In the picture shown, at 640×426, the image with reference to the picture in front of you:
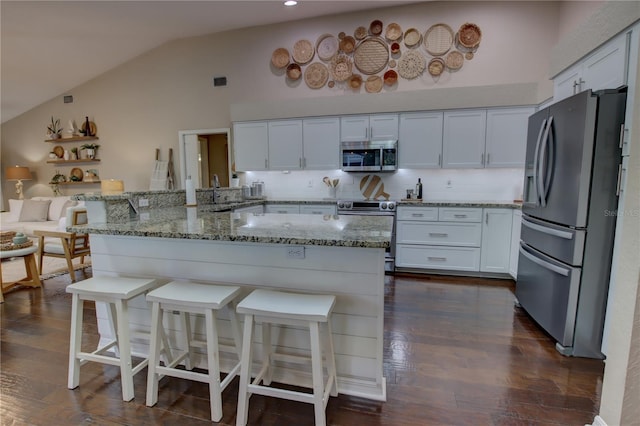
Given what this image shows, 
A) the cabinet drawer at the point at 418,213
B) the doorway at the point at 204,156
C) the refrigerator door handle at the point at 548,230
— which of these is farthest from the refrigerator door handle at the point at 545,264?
the doorway at the point at 204,156

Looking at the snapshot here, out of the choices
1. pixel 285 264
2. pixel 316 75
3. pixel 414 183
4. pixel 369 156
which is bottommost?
pixel 285 264

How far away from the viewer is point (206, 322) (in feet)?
5.49

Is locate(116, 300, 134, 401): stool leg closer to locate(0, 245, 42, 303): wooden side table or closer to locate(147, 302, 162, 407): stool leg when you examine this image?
locate(147, 302, 162, 407): stool leg

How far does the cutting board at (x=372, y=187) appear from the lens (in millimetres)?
4773

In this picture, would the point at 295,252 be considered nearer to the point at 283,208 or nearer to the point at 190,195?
the point at 190,195

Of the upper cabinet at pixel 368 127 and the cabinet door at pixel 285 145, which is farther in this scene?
the cabinet door at pixel 285 145

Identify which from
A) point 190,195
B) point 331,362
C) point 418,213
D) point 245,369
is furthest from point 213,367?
point 418,213

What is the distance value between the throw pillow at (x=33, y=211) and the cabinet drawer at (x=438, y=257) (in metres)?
6.22

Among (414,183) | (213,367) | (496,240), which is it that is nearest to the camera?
(213,367)

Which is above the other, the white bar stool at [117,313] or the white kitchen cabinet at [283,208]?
the white kitchen cabinet at [283,208]

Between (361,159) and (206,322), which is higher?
(361,159)

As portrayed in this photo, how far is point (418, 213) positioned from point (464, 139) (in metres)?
1.17

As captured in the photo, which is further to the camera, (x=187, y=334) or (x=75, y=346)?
(x=187, y=334)

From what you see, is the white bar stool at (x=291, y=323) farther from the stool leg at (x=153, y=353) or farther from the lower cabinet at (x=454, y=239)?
the lower cabinet at (x=454, y=239)
